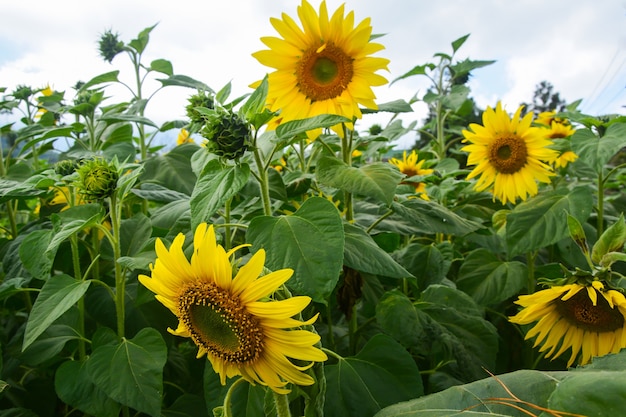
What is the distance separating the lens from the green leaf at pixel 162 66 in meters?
1.72

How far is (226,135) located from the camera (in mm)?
765

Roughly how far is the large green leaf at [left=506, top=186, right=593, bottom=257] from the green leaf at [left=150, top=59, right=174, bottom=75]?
45.8 inches

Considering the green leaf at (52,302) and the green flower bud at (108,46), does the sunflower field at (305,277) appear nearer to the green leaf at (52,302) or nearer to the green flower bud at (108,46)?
the green leaf at (52,302)

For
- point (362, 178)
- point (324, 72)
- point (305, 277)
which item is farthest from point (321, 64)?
point (305, 277)

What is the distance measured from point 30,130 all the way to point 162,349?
0.94 m

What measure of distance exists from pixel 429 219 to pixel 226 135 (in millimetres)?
476

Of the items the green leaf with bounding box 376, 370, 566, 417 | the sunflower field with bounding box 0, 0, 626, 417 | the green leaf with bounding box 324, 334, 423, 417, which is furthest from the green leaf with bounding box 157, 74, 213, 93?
the green leaf with bounding box 376, 370, 566, 417

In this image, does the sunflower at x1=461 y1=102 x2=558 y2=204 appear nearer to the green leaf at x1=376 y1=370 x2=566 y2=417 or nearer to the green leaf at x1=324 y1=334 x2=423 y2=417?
the green leaf at x1=324 y1=334 x2=423 y2=417

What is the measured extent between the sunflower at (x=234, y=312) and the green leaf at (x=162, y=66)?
1247mm

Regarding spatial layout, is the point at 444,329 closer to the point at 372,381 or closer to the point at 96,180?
the point at 372,381

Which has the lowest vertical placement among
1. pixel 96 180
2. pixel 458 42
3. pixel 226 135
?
pixel 96 180

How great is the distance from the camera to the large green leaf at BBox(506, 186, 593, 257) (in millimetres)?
1098

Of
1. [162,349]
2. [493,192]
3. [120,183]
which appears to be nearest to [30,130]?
[120,183]

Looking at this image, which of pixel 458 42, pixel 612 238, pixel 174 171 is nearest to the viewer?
pixel 612 238
